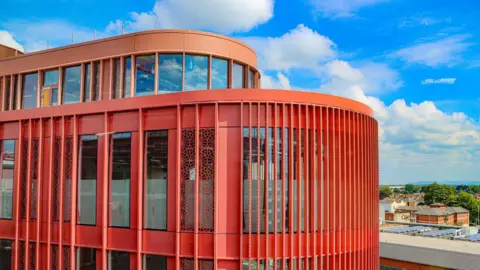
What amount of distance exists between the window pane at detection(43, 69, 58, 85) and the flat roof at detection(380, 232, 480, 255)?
22.0 m

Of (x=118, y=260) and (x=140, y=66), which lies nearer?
(x=118, y=260)

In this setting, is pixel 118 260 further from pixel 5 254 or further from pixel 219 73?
pixel 219 73

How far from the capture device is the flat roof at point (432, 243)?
2505 cm

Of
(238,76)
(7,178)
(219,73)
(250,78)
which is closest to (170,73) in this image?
(219,73)

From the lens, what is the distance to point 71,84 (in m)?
19.2

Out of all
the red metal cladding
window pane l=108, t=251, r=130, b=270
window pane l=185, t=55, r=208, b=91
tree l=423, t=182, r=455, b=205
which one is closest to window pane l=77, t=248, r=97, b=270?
the red metal cladding

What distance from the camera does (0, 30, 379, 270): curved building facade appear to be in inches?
531

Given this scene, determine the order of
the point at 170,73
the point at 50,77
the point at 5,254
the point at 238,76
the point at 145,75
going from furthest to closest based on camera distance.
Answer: the point at 50,77 → the point at 238,76 → the point at 5,254 → the point at 145,75 → the point at 170,73

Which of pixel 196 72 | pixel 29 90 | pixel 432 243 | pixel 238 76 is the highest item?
pixel 238 76

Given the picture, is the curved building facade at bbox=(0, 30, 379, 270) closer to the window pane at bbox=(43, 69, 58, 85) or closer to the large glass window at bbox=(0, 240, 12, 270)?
the large glass window at bbox=(0, 240, 12, 270)

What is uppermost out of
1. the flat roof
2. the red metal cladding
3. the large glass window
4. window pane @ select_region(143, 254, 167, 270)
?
the red metal cladding

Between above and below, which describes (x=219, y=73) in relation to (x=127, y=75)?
above

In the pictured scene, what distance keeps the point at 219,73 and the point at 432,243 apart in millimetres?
18935

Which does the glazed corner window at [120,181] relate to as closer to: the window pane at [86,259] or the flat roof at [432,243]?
the window pane at [86,259]
